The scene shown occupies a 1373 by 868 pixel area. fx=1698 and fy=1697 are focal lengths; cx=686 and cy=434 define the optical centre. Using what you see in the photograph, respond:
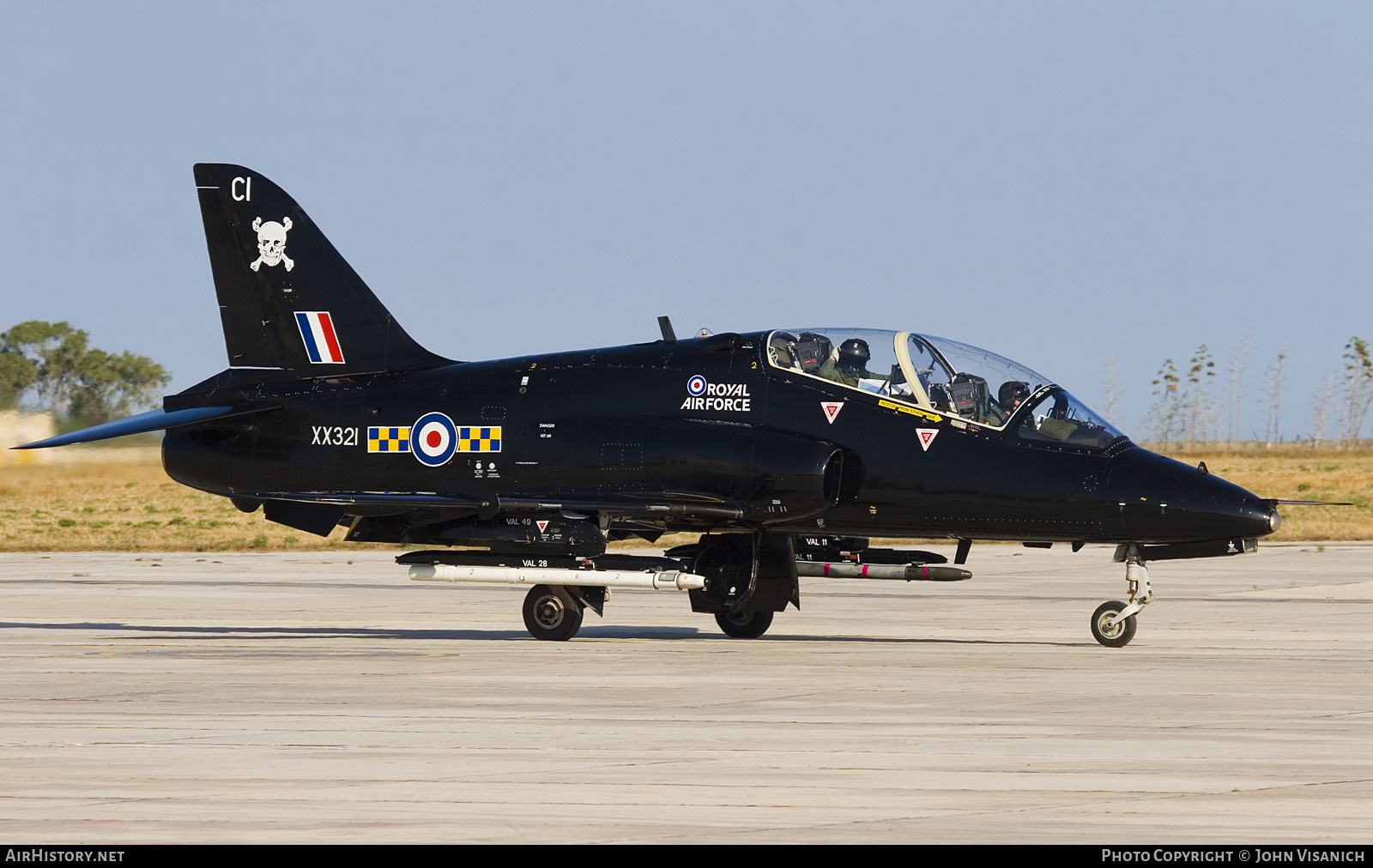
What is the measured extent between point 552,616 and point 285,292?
5.69 metres

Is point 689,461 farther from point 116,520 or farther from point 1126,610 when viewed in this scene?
point 116,520

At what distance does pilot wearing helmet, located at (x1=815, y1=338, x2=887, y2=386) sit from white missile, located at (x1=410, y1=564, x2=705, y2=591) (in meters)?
2.57

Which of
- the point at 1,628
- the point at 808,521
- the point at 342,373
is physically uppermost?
the point at 342,373

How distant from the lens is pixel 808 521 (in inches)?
714

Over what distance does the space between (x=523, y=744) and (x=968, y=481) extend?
765 centimetres

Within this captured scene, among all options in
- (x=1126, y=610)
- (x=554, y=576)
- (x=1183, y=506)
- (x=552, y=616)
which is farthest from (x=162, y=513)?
(x=1183, y=506)

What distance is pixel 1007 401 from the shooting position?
17438 millimetres

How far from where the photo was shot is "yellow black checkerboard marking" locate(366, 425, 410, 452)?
19.6 metres

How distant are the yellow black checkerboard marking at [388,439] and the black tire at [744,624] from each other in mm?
4127

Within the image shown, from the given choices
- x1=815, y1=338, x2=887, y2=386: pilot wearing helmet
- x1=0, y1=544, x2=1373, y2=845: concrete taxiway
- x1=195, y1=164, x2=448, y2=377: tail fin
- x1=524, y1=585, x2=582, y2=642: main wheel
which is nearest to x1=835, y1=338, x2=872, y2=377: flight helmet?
x1=815, y1=338, x2=887, y2=386: pilot wearing helmet

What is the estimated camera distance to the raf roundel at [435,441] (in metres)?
19.4

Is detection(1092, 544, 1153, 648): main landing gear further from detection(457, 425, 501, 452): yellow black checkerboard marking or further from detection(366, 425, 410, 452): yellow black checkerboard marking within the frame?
detection(366, 425, 410, 452): yellow black checkerboard marking

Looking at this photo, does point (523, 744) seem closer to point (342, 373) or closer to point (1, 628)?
point (342, 373)
